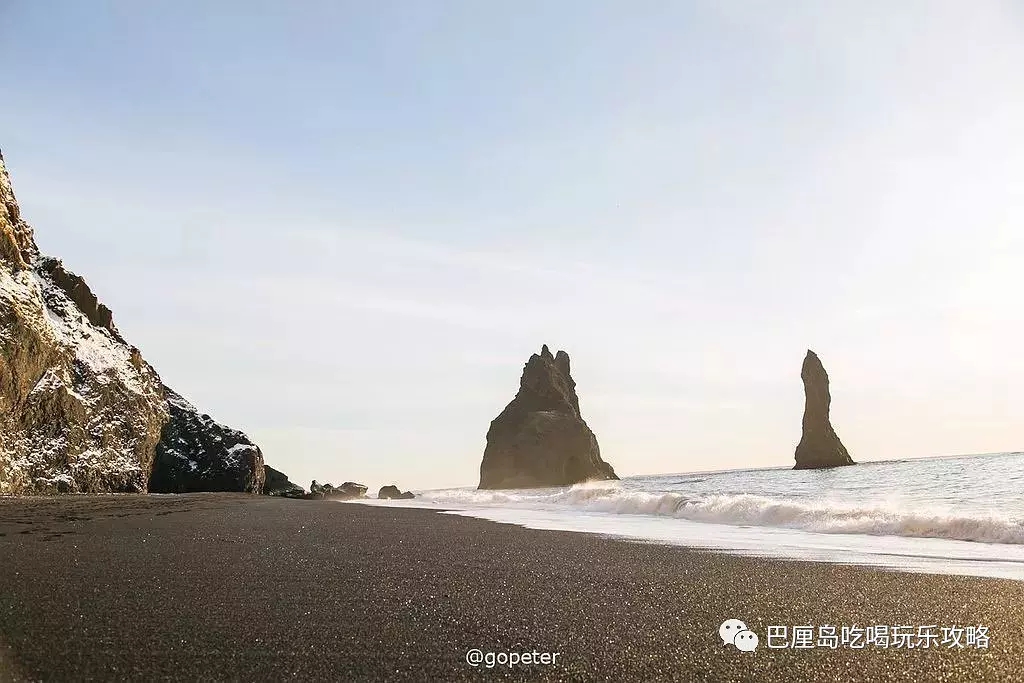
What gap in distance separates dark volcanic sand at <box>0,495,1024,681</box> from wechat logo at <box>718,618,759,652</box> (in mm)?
70

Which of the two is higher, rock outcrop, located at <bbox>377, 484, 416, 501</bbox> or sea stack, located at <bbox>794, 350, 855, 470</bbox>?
sea stack, located at <bbox>794, 350, 855, 470</bbox>

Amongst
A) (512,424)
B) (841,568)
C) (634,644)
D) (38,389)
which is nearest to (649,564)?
(841,568)

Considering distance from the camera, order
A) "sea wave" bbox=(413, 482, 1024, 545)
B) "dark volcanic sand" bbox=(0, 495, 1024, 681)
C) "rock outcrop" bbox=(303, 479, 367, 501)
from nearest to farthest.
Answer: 1. "dark volcanic sand" bbox=(0, 495, 1024, 681)
2. "sea wave" bbox=(413, 482, 1024, 545)
3. "rock outcrop" bbox=(303, 479, 367, 501)

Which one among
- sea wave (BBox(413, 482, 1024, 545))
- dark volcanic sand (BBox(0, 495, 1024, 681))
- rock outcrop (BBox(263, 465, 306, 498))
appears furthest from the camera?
rock outcrop (BBox(263, 465, 306, 498))

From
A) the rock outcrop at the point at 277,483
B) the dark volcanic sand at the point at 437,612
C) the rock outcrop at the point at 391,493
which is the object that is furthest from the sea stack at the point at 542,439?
the dark volcanic sand at the point at 437,612

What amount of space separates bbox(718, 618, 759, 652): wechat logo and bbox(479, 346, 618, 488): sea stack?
3188 inches

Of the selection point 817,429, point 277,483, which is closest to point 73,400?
point 277,483

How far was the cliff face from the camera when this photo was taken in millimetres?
18422

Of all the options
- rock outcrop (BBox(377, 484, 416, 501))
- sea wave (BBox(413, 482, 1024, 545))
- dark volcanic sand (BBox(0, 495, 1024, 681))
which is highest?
dark volcanic sand (BBox(0, 495, 1024, 681))

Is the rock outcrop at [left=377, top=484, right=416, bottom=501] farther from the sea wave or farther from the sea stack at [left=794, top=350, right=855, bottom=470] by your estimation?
the sea stack at [left=794, top=350, right=855, bottom=470]

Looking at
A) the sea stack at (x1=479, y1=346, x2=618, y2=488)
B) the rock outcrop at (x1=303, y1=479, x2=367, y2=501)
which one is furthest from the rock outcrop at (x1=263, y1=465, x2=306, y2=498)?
the sea stack at (x1=479, y1=346, x2=618, y2=488)

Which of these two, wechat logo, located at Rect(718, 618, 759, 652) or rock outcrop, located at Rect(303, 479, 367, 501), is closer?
wechat logo, located at Rect(718, 618, 759, 652)

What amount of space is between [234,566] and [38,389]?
20293 mm

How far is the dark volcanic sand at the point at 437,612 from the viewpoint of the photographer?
8.29 feet
